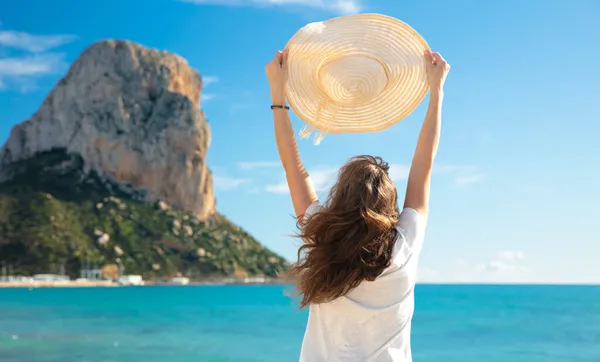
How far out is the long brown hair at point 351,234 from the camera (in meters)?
1.69

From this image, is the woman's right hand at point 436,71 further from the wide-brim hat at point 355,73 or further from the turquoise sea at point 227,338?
the turquoise sea at point 227,338

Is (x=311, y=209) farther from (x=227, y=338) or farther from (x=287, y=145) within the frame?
(x=227, y=338)

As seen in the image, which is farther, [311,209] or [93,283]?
[93,283]

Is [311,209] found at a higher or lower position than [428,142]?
lower

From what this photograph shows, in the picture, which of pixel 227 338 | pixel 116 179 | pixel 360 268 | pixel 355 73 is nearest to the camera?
pixel 360 268

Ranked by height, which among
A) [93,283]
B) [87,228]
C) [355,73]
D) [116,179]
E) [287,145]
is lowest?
[287,145]

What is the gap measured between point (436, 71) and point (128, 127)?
80179 mm

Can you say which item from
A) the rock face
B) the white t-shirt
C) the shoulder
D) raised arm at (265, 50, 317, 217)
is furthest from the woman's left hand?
the rock face

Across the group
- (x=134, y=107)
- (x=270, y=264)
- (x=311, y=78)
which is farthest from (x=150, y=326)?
(x=270, y=264)

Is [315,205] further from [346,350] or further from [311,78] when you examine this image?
[311,78]

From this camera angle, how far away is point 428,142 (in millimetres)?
2006

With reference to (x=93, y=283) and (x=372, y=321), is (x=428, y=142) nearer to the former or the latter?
(x=372, y=321)

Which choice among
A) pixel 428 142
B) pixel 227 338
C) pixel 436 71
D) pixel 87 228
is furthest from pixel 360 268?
pixel 87 228

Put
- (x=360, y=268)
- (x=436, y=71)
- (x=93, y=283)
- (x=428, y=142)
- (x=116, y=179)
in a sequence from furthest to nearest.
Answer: (x=116, y=179)
(x=93, y=283)
(x=436, y=71)
(x=428, y=142)
(x=360, y=268)
